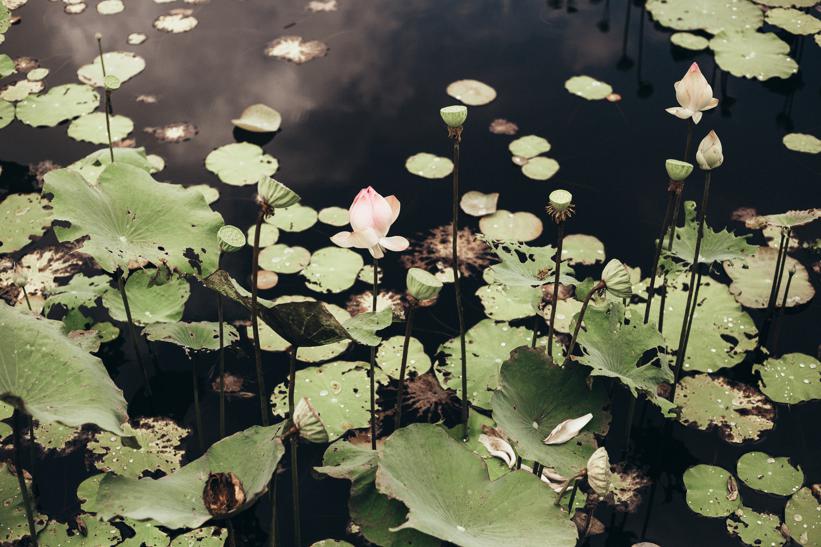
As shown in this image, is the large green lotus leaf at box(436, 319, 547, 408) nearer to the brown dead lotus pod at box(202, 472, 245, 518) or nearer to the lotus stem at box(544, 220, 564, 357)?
the lotus stem at box(544, 220, 564, 357)

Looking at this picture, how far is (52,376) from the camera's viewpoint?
82.5 inches

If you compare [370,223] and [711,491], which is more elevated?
[370,223]

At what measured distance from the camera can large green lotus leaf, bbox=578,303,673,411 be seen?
2418mm

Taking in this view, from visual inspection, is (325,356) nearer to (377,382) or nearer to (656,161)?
(377,382)

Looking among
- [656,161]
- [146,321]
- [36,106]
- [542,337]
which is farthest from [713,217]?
[36,106]

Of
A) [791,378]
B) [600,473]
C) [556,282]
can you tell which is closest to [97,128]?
[556,282]

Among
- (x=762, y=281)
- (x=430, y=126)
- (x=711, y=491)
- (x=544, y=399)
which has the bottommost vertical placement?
(x=711, y=491)

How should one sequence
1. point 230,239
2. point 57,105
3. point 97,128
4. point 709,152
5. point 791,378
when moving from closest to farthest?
1. point 230,239
2. point 709,152
3. point 791,378
4. point 97,128
5. point 57,105

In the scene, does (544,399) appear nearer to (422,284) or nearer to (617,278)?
(617,278)

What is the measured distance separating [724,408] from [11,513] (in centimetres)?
249

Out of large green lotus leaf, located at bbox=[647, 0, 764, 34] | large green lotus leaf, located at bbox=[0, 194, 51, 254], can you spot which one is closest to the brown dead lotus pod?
large green lotus leaf, located at bbox=[0, 194, 51, 254]

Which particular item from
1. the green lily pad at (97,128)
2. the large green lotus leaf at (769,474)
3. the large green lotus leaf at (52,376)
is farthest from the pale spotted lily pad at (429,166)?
the large green lotus leaf at (52,376)

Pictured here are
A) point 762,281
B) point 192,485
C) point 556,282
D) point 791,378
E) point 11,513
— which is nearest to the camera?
point 192,485

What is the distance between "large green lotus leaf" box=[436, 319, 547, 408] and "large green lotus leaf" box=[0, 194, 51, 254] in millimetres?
2026
